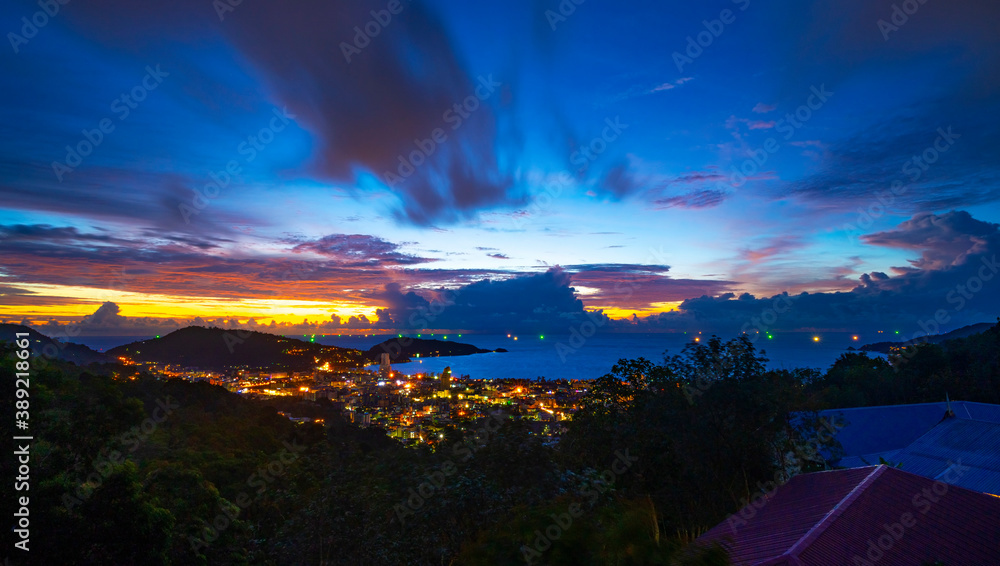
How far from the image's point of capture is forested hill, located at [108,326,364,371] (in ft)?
184

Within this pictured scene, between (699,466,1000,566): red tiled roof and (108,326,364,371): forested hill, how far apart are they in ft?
193

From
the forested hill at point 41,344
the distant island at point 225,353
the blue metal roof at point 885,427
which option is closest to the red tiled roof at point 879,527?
the blue metal roof at point 885,427

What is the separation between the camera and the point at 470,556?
2.65 metres

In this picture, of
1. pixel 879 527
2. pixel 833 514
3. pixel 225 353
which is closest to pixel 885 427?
pixel 879 527

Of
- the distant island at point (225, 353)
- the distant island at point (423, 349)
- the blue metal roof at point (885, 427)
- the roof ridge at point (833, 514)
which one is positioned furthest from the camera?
the distant island at point (423, 349)

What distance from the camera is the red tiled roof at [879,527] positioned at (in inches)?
131

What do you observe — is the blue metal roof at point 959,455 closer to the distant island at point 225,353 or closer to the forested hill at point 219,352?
the distant island at point 225,353

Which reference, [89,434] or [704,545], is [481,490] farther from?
[89,434]

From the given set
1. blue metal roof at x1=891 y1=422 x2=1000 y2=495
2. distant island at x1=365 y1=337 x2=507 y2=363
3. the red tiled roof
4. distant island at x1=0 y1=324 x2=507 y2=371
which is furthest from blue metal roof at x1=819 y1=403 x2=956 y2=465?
distant island at x1=365 y1=337 x2=507 y2=363

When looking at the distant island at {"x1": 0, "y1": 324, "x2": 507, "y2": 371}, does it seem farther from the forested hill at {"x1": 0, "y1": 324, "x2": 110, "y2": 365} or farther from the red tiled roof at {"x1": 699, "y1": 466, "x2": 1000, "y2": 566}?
the red tiled roof at {"x1": 699, "y1": 466, "x2": 1000, "y2": 566}

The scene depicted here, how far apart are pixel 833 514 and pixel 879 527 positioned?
0.34 meters

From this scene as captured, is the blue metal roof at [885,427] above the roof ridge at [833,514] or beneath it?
beneath

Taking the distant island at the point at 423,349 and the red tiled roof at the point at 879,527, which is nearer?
the red tiled roof at the point at 879,527

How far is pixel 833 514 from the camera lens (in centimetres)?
362
